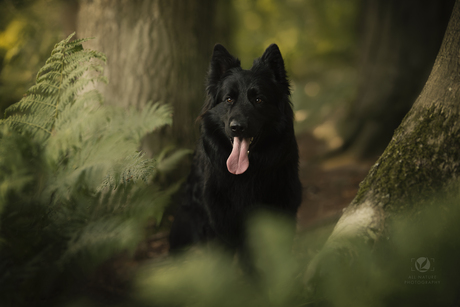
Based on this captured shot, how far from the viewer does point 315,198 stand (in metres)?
4.65

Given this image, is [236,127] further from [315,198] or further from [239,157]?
[315,198]

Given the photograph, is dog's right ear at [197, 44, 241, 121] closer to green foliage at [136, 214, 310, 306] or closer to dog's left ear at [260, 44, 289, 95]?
dog's left ear at [260, 44, 289, 95]

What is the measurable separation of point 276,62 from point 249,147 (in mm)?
808

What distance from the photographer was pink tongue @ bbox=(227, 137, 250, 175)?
259 centimetres

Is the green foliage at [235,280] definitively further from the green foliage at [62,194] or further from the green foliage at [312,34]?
the green foliage at [312,34]

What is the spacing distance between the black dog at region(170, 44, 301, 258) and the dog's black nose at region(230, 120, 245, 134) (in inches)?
4.6

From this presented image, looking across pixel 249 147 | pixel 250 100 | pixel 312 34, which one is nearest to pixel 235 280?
pixel 249 147

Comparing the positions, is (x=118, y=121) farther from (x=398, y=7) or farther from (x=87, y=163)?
(x=398, y=7)

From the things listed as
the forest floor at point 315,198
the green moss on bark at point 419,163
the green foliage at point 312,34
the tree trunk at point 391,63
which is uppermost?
the green foliage at point 312,34

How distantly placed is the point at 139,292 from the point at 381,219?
140cm

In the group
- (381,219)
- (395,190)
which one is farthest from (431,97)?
(381,219)

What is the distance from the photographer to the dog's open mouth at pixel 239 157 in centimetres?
259
